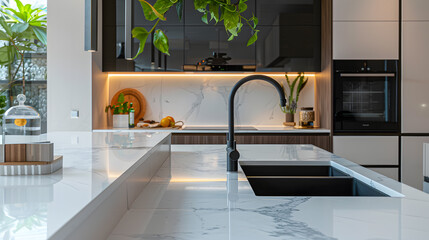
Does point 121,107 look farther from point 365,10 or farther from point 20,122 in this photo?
point 20,122

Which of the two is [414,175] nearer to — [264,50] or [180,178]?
[264,50]

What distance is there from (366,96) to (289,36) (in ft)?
3.10

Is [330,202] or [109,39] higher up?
[109,39]

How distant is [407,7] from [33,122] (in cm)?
359

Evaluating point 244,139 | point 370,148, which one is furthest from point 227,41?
point 370,148

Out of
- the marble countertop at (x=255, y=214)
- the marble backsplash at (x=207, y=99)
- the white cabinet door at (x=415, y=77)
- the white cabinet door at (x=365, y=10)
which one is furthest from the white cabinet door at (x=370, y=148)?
the marble countertop at (x=255, y=214)

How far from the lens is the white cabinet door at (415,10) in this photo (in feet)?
12.0

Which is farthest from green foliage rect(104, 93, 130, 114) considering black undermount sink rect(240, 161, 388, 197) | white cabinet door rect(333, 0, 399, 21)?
black undermount sink rect(240, 161, 388, 197)

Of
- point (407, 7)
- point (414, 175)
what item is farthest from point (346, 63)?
point (414, 175)

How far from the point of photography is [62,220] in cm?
54

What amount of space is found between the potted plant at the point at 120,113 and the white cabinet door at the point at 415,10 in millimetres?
2826

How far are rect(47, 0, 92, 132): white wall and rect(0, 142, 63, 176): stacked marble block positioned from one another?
286 centimetres

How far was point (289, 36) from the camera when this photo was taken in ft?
12.8

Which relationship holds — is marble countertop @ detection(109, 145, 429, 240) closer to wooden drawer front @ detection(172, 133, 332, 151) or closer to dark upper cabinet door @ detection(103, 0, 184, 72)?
wooden drawer front @ detection(172, 133, 332, 151)
